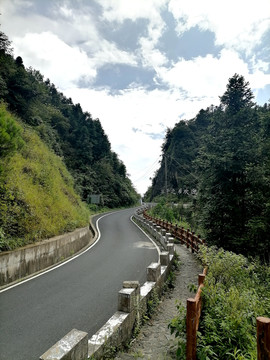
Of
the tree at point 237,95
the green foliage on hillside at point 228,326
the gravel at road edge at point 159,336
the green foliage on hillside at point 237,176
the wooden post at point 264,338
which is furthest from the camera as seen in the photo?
the tree at point 237,95

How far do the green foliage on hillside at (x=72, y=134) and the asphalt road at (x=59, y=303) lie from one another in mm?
19107

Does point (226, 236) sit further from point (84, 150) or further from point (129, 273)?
point (84, 150)

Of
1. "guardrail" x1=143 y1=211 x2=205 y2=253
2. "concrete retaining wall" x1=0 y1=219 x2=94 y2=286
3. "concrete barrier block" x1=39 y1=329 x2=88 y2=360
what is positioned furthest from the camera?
"guardrail" x1=143 y1=211 x2=205 y2=253

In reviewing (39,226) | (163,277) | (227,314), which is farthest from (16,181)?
(227,314)

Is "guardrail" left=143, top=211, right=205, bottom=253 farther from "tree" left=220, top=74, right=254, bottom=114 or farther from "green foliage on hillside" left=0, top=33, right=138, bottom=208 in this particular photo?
"green foliage on hillside" left=0, top=33, right=138, bottom=208

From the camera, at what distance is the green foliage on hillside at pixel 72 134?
23000 mm

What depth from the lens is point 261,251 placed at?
13.9 m

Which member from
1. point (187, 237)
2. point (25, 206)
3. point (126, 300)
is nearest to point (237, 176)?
point (187, 237)

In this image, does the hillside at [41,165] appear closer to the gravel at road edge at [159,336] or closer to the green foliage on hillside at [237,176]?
the gravel at road edge at [159,336]

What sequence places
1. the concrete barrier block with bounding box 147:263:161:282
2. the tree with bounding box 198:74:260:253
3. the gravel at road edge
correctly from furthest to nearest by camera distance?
the tree with bounding box 198:74:260:253, the concrete barrier block with bounding box 147:263:161:282, the gravel at road edge

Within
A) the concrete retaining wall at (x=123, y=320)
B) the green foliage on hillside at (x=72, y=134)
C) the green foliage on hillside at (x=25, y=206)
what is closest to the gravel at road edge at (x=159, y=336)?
the concrete retaining wall at (x=123, y=320)

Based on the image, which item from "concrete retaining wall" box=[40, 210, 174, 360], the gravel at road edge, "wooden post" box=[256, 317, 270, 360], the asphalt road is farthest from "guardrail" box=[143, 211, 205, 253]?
"wooden post" box=[256, 317, 270, 360]

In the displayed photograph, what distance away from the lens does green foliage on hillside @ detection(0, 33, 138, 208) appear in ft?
75.5

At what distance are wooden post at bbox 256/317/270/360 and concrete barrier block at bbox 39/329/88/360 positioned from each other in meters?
2.04
